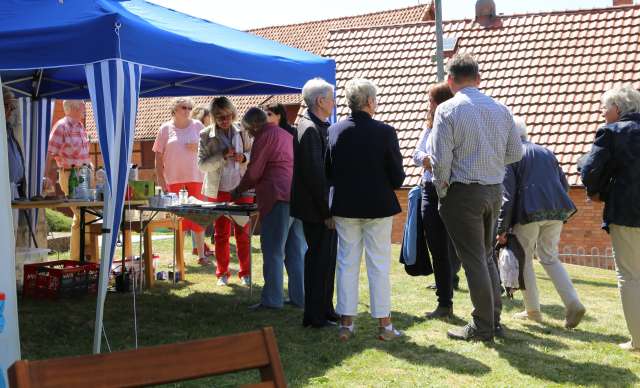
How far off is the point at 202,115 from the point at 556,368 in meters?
5.51

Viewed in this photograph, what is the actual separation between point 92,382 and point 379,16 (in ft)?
103

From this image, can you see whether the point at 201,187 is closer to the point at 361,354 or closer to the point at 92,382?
the point at 361,354

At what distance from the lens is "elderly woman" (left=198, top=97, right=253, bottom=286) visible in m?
7.61

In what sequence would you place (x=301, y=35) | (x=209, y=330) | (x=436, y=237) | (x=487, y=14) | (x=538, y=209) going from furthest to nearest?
(x=301, y=35) → (x=487, y=14) → (x=436, y=237) → (x=209, y=330) → (x=538, y=209)

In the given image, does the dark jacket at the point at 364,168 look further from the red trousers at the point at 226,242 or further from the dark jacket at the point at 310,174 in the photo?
the red trousers at the point at 226,242

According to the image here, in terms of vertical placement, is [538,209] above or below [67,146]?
below

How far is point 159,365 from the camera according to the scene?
1.83 m

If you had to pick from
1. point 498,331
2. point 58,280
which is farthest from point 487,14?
point 498,331

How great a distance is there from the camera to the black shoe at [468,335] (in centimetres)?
551

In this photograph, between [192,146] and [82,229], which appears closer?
[82,229]

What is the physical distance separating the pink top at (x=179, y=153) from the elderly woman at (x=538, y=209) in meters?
3.76

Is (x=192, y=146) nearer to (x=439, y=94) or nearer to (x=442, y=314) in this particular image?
(x=439, y=94)

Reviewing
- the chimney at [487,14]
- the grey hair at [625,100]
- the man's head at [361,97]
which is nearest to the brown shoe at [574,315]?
the grey hair at [625,100]

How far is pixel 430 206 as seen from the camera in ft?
20.9
